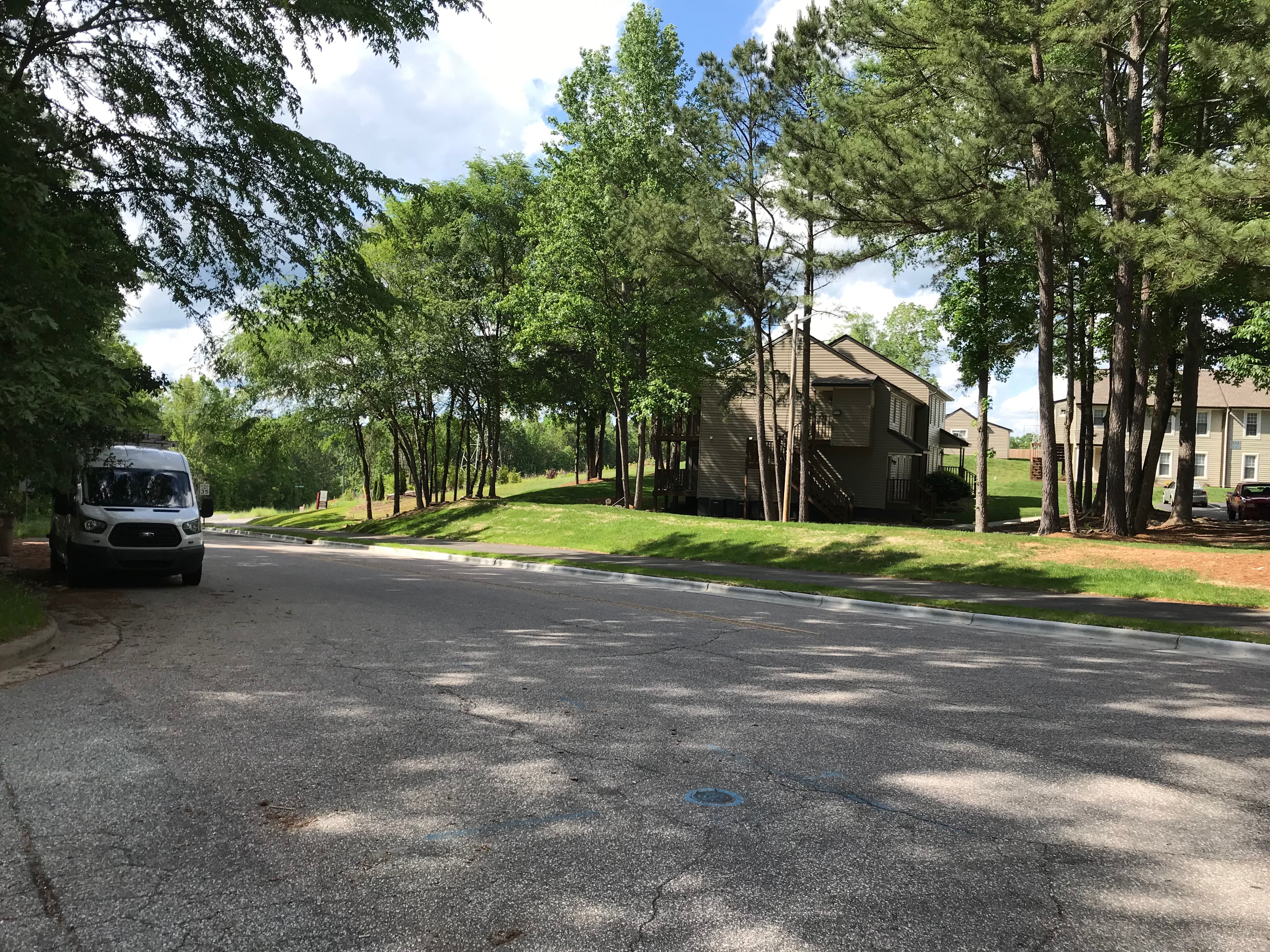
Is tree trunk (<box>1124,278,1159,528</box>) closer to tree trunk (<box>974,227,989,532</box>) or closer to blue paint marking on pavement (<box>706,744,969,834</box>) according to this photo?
tree trunk (<box>974,227,989,532</box>)

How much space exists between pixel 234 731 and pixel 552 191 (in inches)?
1223

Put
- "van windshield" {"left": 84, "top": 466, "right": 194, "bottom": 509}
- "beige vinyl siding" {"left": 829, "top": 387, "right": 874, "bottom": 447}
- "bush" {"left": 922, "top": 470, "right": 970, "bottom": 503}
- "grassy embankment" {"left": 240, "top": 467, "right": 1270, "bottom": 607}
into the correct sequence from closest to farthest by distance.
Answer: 1. "van windshield" {"left": 84, "top": 466, "right": 194, "bottom": 509}
2. "grassy embankment" {"left": 240, "top": 467, "right": 1270, "bottom": 607}
3. "beige vinyl siding" {"left": 829, "top": 387, "right": 874, "bottom": 447}
4. "bush" {"left": 922, "top": 470, "right": 970, "bottom": 503}

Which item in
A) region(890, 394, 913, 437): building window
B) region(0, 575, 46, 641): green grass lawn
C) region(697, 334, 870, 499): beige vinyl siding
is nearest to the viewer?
region(0, 575, 46, 641): green grass lawn

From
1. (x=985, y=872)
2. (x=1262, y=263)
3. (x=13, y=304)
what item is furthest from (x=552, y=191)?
(x=985, y=872)

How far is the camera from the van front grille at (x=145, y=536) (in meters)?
12.6

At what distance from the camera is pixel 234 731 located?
559cm

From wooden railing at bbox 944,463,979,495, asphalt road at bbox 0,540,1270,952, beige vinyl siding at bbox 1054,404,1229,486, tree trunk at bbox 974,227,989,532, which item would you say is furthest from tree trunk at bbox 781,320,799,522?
beige vinyl siding at bbox 1054,404,1229,486

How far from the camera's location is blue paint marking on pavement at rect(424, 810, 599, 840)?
4004mm

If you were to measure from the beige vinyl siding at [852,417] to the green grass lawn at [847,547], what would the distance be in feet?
36.8

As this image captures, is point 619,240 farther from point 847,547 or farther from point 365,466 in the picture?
point 365,466

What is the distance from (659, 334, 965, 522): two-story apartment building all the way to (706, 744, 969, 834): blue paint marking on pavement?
98.5 feet

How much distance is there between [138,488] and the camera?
534 inches

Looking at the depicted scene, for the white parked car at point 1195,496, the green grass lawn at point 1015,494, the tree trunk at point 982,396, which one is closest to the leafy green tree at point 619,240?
the tree trunk at point 982,396

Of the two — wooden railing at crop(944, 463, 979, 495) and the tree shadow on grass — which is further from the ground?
wooden railing at crop(944, 463, 979, 495)
